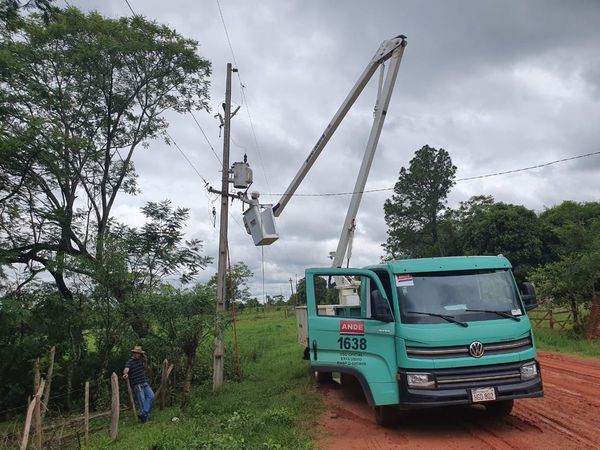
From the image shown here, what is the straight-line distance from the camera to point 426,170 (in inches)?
1897

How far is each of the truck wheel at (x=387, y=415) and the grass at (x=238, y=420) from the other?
3.73 feet

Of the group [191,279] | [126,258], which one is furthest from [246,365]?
[126,258]

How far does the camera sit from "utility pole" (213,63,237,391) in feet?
42.2

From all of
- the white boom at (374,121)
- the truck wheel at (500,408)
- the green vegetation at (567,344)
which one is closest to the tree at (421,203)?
the green vegetation at (567,344)

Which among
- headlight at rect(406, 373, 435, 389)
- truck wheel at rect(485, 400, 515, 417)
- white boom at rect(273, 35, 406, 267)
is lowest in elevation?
truck wheel at rect(485, 400, 515, 417)

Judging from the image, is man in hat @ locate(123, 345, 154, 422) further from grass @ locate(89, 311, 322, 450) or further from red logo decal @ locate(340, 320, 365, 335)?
red logo decal @ locate(340, 320, 365, 335)

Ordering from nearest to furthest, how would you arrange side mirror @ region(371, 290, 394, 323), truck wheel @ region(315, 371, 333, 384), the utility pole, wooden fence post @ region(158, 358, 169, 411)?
side mirror @ region(371, 290, 394, 323), wooden fence post @ region(158, 358, 169, 411), truck wheel @ region(315, 371, 333, 384), the utility pole

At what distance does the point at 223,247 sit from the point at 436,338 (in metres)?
8.10

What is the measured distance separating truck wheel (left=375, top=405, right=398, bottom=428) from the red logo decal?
1166 mm

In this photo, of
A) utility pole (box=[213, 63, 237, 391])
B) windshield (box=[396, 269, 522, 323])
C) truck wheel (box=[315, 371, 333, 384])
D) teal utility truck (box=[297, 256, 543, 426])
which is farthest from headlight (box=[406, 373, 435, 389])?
utility pole (box=[213, 63, 237, 391])

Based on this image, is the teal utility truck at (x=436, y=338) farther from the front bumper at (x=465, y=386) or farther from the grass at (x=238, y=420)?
the grass at (x=238, y=420)

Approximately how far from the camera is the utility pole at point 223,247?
12.9 meters

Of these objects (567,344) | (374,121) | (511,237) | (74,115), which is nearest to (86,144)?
(74,115)

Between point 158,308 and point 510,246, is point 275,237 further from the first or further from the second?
point 510,246
